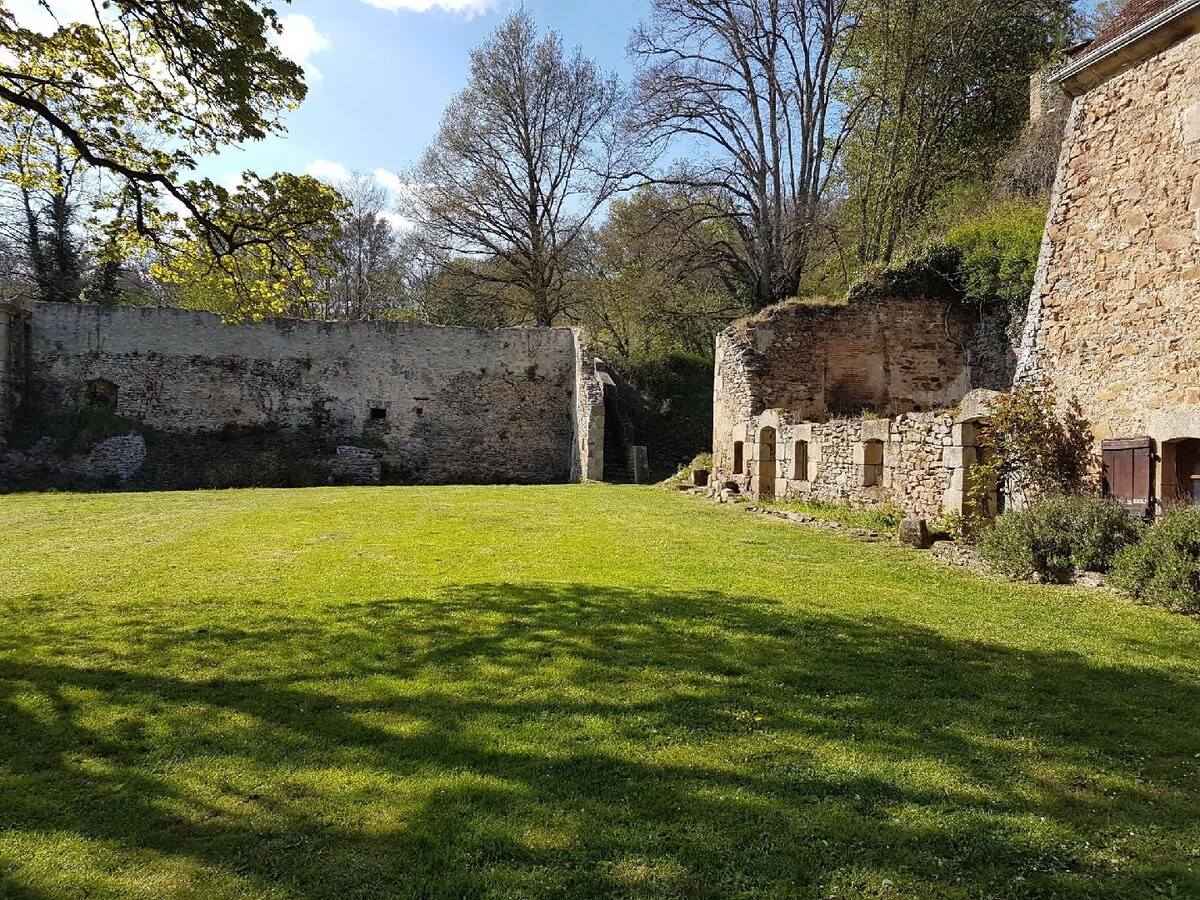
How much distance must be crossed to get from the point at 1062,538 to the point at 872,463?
4070 mm

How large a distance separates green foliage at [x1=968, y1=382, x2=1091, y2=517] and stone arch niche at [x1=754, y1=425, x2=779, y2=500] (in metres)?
5.32

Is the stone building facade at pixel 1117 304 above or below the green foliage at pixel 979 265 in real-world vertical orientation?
below

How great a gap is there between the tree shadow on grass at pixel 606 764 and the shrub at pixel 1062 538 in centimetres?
277

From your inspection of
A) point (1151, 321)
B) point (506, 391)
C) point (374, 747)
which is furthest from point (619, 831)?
point (506, 391)

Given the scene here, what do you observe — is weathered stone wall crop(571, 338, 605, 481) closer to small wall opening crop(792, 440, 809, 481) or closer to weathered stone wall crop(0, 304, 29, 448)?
small wall opening crop(792, 440, 809, 481)

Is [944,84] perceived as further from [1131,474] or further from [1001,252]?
[1131,474]

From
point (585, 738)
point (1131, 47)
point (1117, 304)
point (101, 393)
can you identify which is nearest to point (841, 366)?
point (1117, 304)

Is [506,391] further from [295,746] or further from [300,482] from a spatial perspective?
[295,746]

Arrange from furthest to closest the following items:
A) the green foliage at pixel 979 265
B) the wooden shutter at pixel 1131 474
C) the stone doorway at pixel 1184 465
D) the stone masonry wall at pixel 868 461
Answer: the green foliage at pixel 979 265
the stone masonry wall at pixel 868 461
the wooden shutter at pixel 1131 474
the stone doorway at pixel 1184 465

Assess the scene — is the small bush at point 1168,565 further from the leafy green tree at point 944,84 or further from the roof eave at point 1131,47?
the leafy green tree at point 944,84

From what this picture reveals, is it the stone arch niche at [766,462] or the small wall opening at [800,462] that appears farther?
the stone arch niche at [766,462]

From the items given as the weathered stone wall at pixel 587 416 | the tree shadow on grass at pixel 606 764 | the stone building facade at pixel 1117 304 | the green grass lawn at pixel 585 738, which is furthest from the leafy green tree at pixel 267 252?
the weathered stone wall at pixel 587 416

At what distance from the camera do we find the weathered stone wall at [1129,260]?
707 cm

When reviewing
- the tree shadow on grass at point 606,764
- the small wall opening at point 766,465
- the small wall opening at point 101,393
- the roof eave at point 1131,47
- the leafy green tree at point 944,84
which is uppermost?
the leafy green tree at point 944,84
